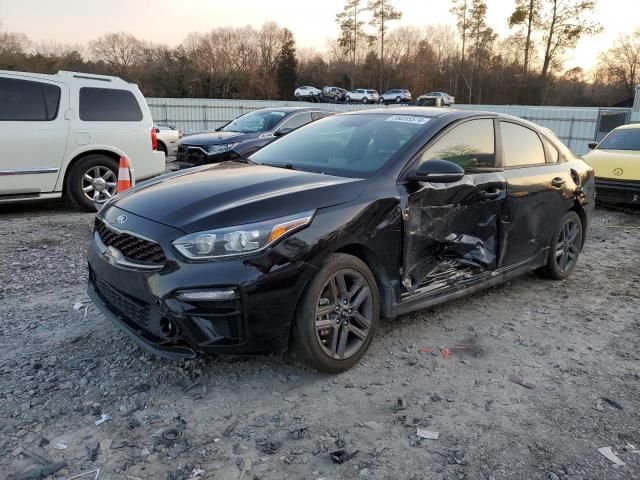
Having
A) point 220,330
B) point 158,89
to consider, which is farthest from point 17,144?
point 158,89

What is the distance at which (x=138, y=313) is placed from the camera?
9.91 feet

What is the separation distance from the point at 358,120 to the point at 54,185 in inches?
198

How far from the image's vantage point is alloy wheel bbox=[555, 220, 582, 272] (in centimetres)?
530

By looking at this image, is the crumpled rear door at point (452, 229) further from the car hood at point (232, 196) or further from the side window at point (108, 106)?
the side window at point (108, 106)

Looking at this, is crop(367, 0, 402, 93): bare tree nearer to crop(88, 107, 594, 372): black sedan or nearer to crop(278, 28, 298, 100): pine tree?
crop(278, 28, 298, 100): pine tree

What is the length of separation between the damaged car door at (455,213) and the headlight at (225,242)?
111 cm

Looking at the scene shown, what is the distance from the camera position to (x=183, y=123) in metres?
22.5

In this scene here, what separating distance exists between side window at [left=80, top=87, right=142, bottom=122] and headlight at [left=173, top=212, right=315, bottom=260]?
572 centimetres

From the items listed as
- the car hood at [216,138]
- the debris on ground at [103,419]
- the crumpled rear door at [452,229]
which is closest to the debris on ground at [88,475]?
the debris on ground at [103,419]

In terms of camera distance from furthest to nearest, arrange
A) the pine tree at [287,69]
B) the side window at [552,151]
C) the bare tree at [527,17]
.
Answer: the pine tree at [287,69]
the bare tree at [527,17]
the side window at [552,151]

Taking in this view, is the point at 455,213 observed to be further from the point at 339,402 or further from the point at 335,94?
the point at 335,94

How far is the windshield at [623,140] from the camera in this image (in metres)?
10.1

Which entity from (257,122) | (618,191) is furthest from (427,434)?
(257,122)

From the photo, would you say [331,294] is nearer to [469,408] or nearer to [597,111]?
[469,408]
